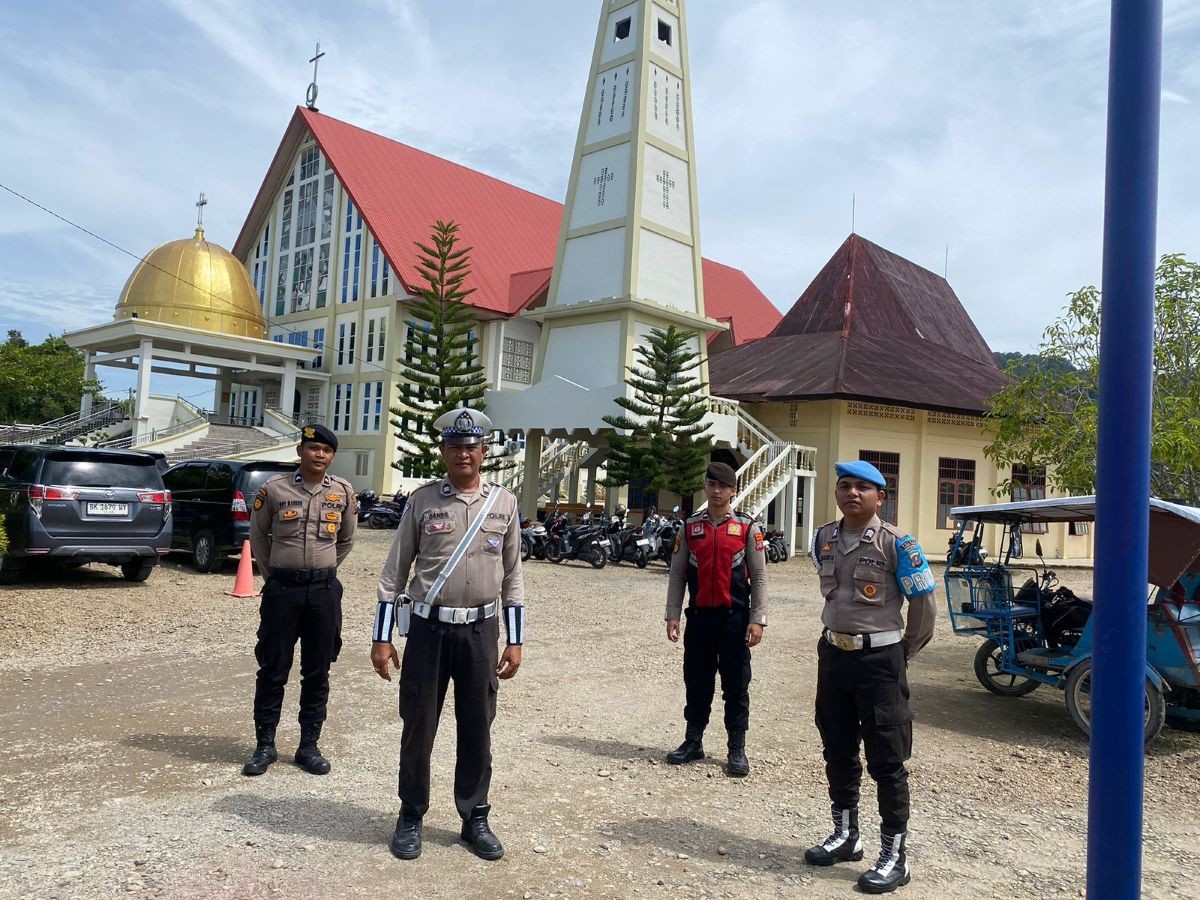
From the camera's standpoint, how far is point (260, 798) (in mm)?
4398

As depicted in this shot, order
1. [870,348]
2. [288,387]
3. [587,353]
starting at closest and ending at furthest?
[587,353]
[870,348]
[288,387]

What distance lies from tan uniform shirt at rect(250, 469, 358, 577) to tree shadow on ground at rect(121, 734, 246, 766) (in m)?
0.98

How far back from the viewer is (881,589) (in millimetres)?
4012

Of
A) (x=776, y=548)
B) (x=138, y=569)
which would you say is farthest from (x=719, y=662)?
(x=776, y=548)

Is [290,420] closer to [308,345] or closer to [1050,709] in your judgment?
[308,345]

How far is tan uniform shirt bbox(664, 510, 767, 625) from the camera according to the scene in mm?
5238

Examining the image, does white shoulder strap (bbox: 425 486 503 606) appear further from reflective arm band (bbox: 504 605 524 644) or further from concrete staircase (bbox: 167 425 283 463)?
concrete staircase (bbox: 167 425 283 463)

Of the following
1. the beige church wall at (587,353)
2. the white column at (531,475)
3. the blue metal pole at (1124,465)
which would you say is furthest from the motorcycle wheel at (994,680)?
the white column at (531,475)

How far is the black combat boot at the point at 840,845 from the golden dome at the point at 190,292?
32582 millimetres

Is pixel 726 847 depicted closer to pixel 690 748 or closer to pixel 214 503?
pixel 690 748

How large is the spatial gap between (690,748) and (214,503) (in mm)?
9374

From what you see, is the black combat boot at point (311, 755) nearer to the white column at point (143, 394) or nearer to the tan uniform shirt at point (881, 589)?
the tan uniform shirt at point (881, 589)

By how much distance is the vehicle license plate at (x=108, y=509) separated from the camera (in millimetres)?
10344

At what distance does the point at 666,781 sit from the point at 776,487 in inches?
678
